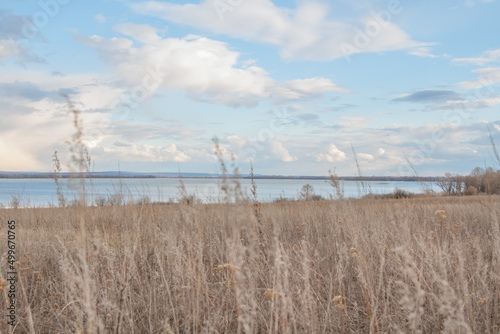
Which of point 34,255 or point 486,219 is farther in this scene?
point 486,219

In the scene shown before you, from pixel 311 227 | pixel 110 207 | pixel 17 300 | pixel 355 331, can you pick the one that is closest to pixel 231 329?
pixel 355 331

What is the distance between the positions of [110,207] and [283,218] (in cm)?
374

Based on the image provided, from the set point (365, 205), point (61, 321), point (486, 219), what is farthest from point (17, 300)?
point (486, 219)

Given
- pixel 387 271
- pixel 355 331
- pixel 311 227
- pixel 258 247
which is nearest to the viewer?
pixel 355 331

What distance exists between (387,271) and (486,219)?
14.7 feet

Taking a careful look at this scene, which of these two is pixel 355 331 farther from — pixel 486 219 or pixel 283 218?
pixel 486 219

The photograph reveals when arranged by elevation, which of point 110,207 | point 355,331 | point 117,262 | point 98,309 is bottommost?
point 355,331

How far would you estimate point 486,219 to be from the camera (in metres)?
7.28

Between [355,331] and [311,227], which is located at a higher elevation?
[311,227]

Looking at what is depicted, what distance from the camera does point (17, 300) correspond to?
3.83m

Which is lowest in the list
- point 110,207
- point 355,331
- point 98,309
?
point 355,331

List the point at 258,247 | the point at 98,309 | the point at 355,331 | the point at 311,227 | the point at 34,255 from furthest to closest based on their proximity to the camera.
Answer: the point at 311,227 < the point at 34,255 < the point at 258,247 < the point at 98,309 < the point at 355,331

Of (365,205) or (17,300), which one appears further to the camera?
(365,205)

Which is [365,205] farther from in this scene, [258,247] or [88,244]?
[88,244]
